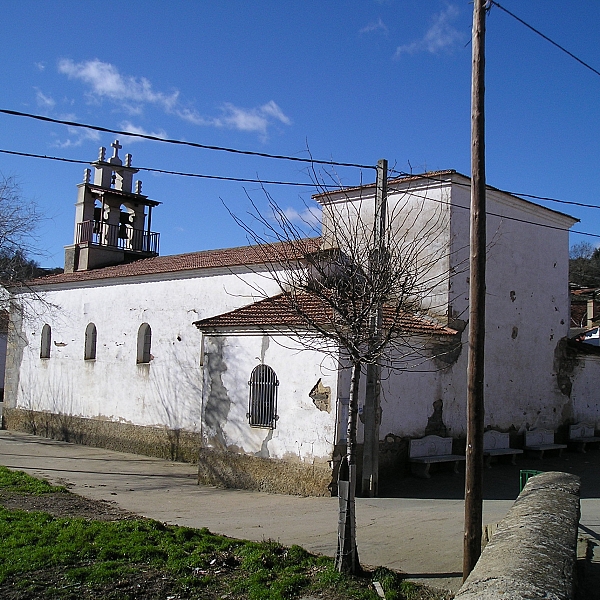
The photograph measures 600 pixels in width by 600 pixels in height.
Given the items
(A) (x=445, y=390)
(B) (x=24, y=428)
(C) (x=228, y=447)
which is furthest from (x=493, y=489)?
(B) (x=24, y=428)

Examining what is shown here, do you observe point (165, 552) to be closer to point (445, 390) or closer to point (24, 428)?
point (445, 390)

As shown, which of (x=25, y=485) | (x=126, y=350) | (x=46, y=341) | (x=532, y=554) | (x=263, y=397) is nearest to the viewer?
(x=532, y=554)

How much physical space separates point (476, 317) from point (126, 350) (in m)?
15.9

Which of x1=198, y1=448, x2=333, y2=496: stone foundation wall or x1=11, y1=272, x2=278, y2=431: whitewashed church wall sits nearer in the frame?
x1=198, y1=448, x2=333, y2=496: stone foundation wall

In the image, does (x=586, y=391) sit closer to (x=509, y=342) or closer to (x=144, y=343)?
(x=509, y=342)

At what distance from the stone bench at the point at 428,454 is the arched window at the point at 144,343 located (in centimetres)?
1001

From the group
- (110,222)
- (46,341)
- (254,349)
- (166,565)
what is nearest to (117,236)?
(110,222)

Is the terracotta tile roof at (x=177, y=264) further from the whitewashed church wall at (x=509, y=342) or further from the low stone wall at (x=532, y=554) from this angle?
the low stone wall at (x=532, y=554)

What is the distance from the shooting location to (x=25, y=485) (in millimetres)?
13039

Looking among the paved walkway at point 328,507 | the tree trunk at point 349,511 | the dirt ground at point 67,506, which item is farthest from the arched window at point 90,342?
the tree trunk at point 349,511

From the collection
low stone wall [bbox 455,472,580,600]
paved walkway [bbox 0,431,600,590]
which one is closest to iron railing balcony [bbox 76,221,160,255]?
paved walkway [bbox 0,431,600,590]

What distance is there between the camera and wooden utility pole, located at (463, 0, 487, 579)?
738 cm

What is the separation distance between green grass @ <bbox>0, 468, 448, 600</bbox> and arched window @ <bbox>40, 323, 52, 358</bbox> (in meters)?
16.8

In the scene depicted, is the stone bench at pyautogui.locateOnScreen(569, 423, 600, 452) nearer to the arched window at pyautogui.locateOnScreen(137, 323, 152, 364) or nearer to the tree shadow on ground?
the tree shadow on ground
